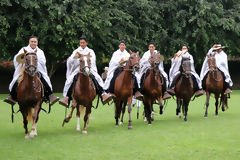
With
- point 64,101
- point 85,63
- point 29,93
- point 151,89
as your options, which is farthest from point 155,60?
point 29,93

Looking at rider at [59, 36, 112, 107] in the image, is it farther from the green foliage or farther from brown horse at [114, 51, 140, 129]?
the green foliage

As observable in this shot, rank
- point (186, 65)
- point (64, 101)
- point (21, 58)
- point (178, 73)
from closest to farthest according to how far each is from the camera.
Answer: point (21, 58) → point (64, 101) → point (186, 65) → point (178, 73)

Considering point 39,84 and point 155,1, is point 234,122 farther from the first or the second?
point 155,1

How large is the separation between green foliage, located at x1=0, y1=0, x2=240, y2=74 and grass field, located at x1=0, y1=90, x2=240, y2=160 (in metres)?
14.0

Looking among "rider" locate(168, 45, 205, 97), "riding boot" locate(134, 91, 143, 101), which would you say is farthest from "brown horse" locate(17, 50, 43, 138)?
"rider" locate(168, 45, 205, 97)

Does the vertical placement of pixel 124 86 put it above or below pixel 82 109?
above

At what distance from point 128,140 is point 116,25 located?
23.3 m

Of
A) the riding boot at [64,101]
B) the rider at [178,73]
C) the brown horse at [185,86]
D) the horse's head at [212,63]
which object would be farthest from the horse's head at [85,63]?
the horse's head at [212,63]

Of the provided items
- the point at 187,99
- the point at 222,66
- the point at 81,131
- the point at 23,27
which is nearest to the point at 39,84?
the point at 81,131

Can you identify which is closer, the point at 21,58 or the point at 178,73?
the point at 21,58

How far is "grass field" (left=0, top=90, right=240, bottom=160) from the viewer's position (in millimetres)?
10945

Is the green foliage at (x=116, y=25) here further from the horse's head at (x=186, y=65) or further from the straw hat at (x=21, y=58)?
the straw hat at (x=21, y=58)

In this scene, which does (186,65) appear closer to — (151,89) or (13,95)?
(151,89)

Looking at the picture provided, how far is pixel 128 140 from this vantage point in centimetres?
1312
